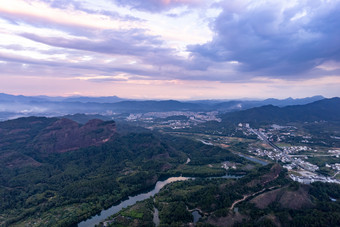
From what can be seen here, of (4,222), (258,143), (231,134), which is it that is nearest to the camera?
(4,222)

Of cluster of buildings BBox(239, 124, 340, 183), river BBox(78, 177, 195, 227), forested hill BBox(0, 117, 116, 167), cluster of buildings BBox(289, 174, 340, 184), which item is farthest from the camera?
forested hill BBox(0, 117, 116, 167)

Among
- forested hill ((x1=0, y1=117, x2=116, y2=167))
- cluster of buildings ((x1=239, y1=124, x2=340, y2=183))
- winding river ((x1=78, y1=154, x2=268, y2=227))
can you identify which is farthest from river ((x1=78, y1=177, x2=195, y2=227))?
cluster of buildings ((x1=239, y1=124, x2=340, y2=183))

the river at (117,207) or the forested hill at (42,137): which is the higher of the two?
the forested hill at (42,137)

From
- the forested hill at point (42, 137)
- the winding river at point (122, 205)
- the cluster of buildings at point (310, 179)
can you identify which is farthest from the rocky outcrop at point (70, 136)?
the cluster of buildings at point (310, 179)

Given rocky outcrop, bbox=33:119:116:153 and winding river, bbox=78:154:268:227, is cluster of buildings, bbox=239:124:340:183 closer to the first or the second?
winding river, bbox=78:154:268:227

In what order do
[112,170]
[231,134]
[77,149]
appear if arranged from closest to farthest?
[112,170], [77,149], [231,134]

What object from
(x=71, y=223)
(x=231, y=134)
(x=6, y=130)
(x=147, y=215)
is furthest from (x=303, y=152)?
(x=6, y=130)

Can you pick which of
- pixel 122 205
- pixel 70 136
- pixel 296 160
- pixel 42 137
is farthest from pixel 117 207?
pixel 296 160

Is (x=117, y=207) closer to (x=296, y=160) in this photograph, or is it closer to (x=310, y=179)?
(x=310, y=179)

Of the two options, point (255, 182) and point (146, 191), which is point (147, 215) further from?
point (255, 182)

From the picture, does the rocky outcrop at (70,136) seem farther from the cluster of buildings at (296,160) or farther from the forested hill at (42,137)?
the cluster of buildings at (296,160)

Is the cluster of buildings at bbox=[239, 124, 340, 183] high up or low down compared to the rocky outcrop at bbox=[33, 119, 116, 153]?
down
